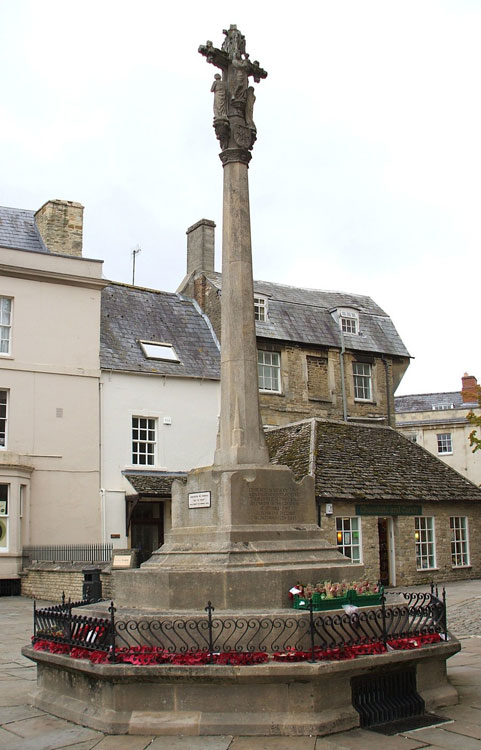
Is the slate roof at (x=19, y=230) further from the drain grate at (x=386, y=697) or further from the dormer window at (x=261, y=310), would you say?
the drain grate at (x=386, y=697)

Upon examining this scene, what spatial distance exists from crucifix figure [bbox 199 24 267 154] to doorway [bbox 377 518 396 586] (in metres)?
14.8

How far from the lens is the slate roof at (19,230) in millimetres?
23719

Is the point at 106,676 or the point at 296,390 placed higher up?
the point at 296,390

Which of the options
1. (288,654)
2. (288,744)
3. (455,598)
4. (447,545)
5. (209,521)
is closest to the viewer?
(288,744)

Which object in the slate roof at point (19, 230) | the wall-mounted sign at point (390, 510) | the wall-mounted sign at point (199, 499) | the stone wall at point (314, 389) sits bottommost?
the wall-mounted sign at point (390, 510)

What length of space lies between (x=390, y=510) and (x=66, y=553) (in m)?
9.29

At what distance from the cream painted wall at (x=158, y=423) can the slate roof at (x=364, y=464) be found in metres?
2.42

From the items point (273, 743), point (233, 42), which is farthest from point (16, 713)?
point (233, 42)

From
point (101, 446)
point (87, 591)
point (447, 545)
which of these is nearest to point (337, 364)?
point (447, 545)

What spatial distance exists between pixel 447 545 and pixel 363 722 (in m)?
17.4

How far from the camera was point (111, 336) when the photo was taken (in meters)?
24.6

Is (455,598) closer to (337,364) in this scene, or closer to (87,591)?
(87,591)

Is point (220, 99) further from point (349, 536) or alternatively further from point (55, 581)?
point (349, 536)

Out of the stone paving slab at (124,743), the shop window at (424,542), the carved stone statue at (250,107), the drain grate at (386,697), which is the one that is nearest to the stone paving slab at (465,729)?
the drain grate at (386,697)
